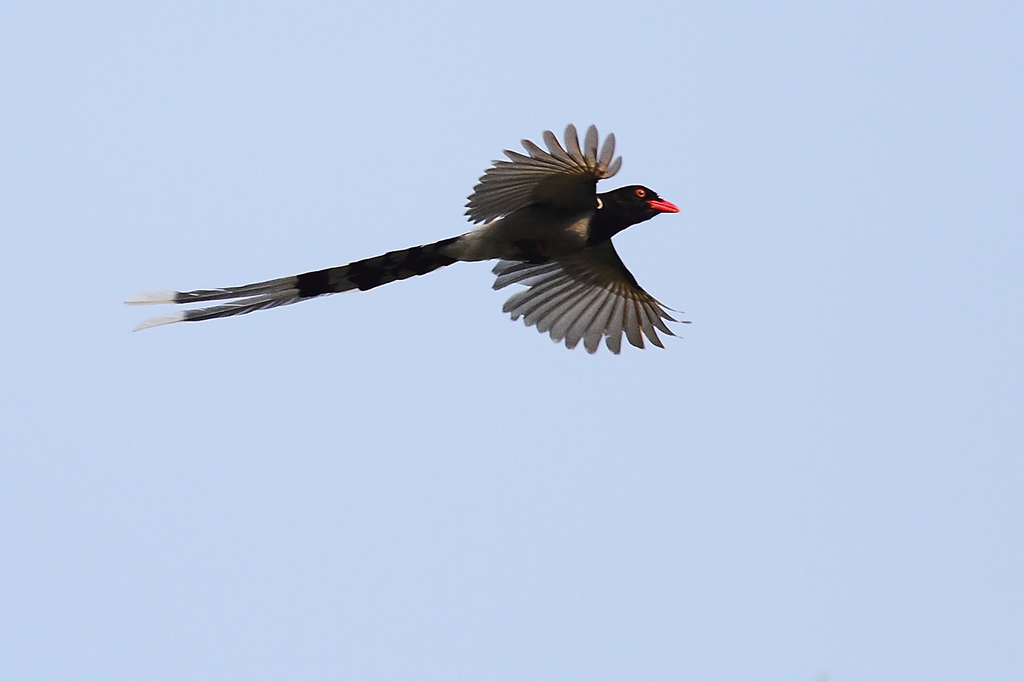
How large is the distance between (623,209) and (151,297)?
292 centimetres

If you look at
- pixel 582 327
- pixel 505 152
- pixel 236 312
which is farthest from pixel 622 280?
pixel 236 312

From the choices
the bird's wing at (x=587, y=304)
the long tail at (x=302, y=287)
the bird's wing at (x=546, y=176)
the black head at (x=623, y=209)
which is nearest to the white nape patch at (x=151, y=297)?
the long tail at (x=302, y=287)

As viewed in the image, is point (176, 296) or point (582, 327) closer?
point (176, 296)

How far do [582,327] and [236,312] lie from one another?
2318 mm

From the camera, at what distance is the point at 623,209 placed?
8461 millimetres

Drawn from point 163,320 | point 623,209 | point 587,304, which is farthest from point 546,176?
point 163,320

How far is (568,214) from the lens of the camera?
27.6 feet

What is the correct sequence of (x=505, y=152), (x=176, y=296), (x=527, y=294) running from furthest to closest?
(x=527, y=294), (x=176, y=296), (x=505, y=152)

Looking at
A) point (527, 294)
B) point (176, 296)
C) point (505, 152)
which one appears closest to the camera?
point (505, 152)

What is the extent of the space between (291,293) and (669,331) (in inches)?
101

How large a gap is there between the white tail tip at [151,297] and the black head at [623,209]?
8.54 ft

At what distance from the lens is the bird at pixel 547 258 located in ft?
25.9

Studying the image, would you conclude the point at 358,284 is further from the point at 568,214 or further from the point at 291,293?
the point at 568,214

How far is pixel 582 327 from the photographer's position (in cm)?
923
